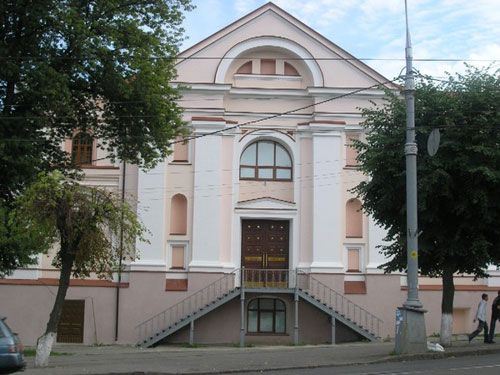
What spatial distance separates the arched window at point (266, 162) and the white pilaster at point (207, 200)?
1.36 m

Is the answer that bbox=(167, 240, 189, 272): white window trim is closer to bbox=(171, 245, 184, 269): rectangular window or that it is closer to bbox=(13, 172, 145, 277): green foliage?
bbox=(171, 245, 184, 269): rectangular window

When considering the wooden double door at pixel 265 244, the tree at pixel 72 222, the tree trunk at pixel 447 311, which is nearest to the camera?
the tree at pixel 72 222

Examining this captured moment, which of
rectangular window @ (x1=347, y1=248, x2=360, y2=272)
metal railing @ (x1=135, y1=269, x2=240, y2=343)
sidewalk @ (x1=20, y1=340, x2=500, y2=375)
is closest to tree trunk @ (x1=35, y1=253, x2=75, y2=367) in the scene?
sidewalk @ (x1=20, y1=340, x2=500, y2=375)

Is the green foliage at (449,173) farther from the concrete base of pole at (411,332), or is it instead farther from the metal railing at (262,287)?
the metal railing at (262,287)

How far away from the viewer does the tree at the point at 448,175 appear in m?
19.2

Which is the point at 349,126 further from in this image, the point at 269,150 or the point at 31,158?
the point at 31,158

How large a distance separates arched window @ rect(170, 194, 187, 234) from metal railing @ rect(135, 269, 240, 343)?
9.04 ft

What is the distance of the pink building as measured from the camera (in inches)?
1131

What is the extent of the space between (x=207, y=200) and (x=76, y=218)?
1194cm

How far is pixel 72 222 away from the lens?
17.8 m

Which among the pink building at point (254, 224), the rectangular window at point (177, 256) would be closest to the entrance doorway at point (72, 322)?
the pink building at point (254, 224)

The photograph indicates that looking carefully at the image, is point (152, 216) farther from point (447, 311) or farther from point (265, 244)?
point (447, 311)

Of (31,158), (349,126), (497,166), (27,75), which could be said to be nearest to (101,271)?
(31,158)

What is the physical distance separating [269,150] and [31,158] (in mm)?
12857
